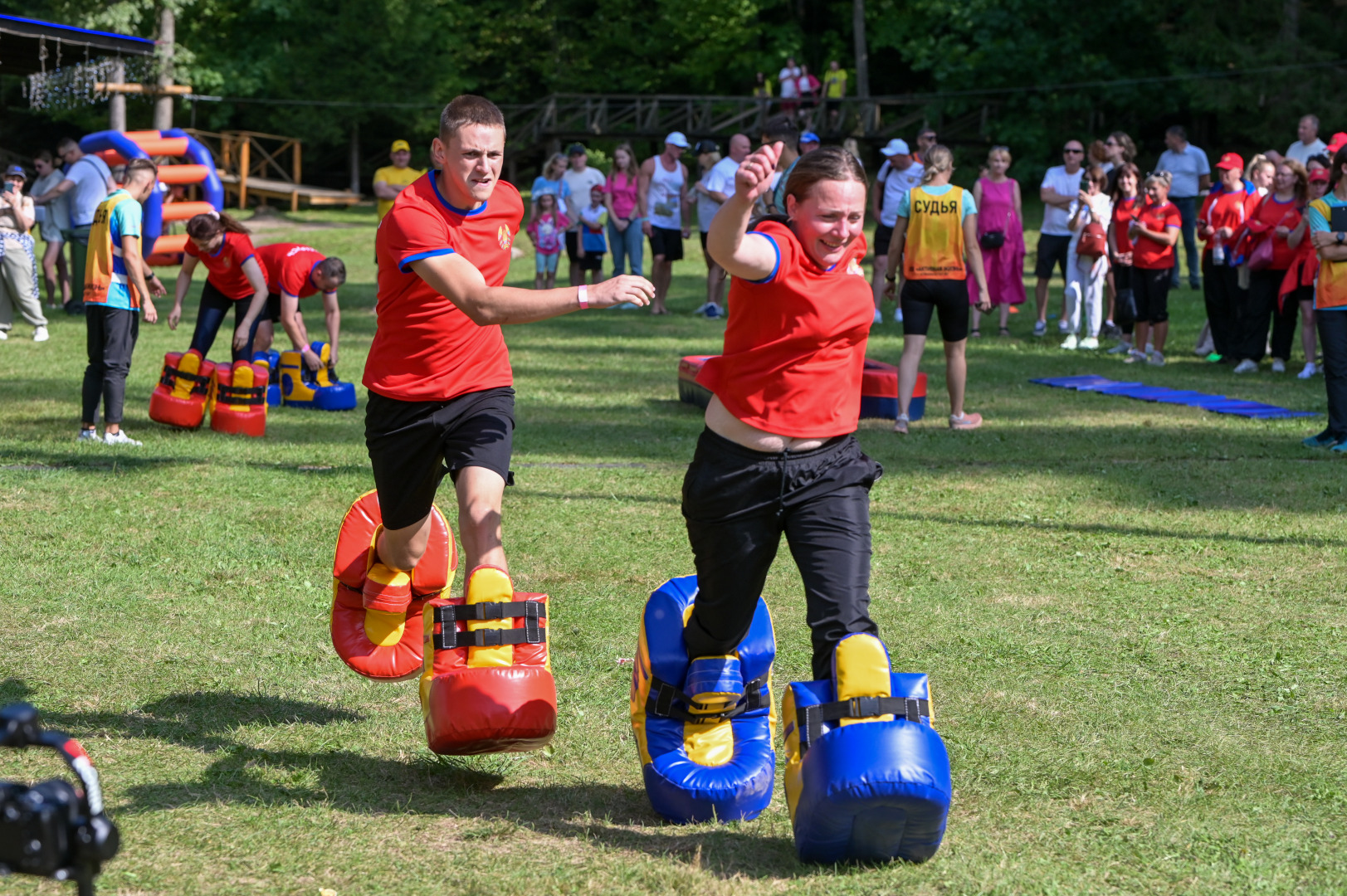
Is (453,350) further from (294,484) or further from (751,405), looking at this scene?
(294,484)

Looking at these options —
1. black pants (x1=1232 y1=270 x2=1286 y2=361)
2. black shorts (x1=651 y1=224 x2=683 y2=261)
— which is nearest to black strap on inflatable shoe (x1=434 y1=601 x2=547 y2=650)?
black pants (x1=1232 y1=270 x2=1286 y2=361)

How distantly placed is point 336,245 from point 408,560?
24.0 metres

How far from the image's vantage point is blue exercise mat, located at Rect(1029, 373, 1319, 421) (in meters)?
11.1

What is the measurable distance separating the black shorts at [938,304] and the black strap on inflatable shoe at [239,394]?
475 centimetres

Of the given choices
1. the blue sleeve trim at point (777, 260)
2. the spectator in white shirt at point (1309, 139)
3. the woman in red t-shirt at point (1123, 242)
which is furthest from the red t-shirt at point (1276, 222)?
the blue sleeve trim at point (777, 260)

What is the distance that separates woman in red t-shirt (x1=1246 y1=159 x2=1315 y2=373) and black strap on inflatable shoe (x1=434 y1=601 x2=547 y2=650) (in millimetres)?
10331

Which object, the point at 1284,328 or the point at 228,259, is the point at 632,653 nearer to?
the point at 228,259

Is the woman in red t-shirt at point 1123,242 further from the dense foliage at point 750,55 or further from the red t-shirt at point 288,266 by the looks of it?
the dense foliage at point 750,55

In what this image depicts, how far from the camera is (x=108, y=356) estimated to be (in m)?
9.33

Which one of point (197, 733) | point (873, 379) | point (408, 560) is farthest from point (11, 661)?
point (873, 379)

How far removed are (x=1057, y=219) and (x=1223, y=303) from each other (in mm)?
2570

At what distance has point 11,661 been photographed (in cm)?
528

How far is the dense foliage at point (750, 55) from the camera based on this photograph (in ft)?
100

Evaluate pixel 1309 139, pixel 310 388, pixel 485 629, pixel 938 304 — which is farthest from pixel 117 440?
pixel 1309 139
